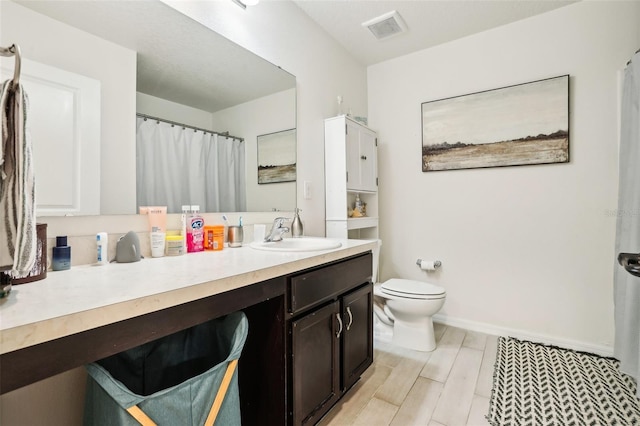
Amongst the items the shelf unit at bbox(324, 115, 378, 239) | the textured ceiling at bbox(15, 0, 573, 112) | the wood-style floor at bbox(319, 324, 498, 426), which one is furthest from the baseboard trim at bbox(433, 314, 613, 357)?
the textured ceiling at bbox(15, 0, 573, 112)

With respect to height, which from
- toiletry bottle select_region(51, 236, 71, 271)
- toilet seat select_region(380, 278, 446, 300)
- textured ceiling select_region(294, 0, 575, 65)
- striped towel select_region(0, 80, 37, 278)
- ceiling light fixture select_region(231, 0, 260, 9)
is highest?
textured ceiling select_region(294, 0, 575, 65)

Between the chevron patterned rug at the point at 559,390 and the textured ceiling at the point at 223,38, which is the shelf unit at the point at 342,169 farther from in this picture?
the chevron patterned rug at the point at 559,390

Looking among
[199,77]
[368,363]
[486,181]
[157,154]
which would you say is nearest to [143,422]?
[157,154]

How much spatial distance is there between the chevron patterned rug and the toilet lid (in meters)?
0.55

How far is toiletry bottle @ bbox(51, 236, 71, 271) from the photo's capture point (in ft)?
3.04

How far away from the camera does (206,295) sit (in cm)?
79

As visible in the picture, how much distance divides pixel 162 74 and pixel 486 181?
232 centimetres

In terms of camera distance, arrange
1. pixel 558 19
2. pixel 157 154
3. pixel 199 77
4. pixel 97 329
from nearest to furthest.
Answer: pixel 97 329
pixel 157 154
pixel 199 77
pixel 558 19

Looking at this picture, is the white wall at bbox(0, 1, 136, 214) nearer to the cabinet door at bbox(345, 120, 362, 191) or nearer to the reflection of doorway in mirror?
the reflection of doorway in mirror

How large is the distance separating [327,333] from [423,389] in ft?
2.52

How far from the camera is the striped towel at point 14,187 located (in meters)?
0.59

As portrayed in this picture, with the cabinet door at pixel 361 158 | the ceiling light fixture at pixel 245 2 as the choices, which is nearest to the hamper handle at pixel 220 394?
the cabinet door at pixel 361 158

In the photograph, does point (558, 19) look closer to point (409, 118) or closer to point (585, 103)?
point (585, 103)

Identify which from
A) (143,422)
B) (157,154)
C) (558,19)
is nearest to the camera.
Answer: (143,422)
